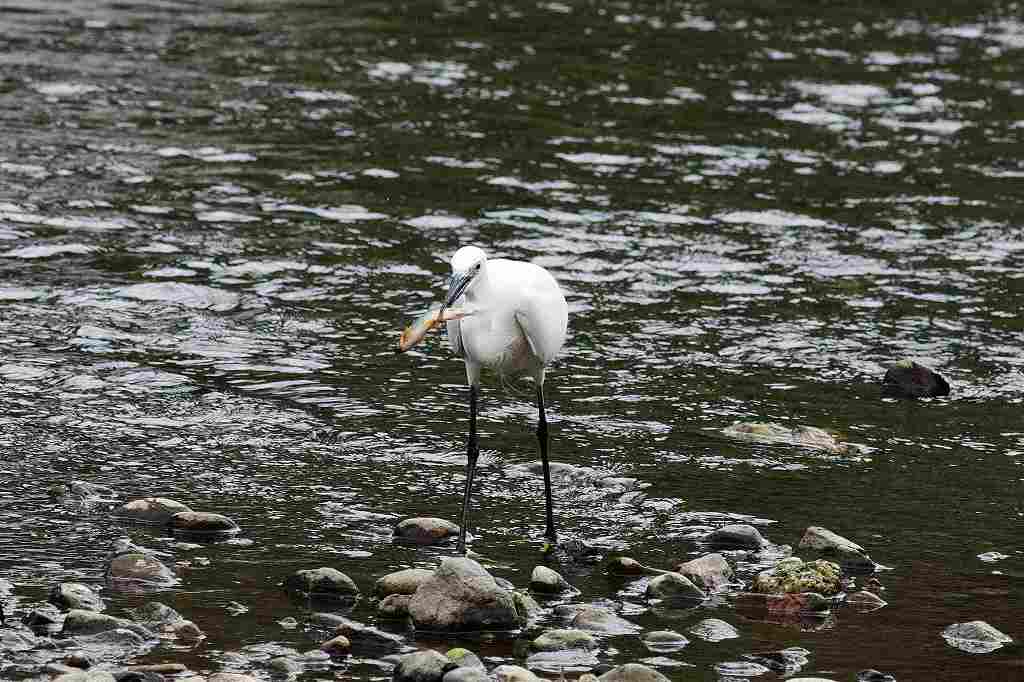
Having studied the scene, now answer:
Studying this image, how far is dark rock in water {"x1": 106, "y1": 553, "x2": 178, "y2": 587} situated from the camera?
7.93m

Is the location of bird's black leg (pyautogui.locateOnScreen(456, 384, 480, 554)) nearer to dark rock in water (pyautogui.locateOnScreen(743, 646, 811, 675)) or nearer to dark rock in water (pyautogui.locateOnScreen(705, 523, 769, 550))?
dark rock in water (pyautogui.locateOnScreen(705, 523, 769, 550))

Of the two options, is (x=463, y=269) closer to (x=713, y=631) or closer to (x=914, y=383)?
(x=713, y=631)

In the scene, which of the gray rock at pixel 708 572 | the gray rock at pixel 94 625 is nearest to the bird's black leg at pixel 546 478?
the gray rock at pixel 708 572

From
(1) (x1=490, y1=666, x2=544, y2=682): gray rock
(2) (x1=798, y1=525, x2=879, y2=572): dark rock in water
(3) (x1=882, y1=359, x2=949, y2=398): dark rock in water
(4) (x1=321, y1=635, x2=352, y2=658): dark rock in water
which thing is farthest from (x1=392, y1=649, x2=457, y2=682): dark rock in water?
(3) (x1=882, y1=359, x2=949, y2=398): dark rock in water

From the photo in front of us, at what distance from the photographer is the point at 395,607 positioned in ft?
25.3

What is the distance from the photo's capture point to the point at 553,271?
1408 cm

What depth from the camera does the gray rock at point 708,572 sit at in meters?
8.26

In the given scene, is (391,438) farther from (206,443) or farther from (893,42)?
(893,42)

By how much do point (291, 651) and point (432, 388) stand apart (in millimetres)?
4236

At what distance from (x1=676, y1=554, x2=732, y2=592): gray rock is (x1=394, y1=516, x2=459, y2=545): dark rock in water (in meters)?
1.16

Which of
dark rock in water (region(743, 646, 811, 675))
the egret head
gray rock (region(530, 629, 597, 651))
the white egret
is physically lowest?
dark rock in water (region(743, 646, 811, 675))

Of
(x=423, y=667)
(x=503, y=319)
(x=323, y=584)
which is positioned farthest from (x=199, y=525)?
(x=423, y=667)

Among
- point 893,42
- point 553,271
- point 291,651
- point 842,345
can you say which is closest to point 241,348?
point 553,271

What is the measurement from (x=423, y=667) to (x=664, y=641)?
3.65 feet
